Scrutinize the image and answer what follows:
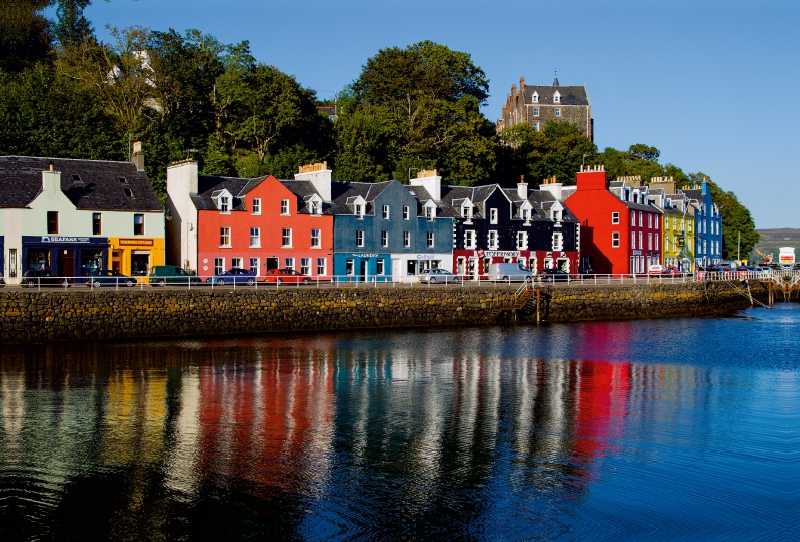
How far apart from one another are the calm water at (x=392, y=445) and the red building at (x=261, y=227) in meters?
16.7

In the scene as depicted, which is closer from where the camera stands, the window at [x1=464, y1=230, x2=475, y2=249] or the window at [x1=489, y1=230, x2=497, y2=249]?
the window at [x1=464, y1=230, x2=475, y2=249]

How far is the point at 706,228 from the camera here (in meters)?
98.4

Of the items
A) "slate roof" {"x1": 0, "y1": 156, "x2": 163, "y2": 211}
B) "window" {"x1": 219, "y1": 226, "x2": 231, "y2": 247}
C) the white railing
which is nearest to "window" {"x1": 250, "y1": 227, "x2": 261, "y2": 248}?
"window" {"x1": 219, "y1": 226, "x2": 231, "y2": 247}

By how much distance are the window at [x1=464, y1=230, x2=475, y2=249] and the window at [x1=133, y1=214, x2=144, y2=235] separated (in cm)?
2466

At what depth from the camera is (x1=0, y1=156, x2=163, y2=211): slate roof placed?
47406 millimetres

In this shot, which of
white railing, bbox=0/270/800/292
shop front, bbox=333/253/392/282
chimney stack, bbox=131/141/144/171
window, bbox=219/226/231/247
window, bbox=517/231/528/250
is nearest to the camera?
white railing, bbox=0/270/800/292

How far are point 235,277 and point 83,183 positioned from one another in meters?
10.8

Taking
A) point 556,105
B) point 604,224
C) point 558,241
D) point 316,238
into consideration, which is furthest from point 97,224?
point 556,105

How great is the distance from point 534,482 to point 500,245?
48.9 m

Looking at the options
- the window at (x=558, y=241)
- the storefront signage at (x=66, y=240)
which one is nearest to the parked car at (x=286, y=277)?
the storefront signage at (x=66, y=240)

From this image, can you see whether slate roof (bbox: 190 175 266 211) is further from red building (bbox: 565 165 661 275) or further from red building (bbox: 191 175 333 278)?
red building (bbox: 565 165 661 275)

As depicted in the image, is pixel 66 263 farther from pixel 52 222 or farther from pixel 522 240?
pixel 522 240

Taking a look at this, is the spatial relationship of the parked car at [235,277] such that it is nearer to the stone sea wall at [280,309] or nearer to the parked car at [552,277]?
the stone sea wall at [280,309]

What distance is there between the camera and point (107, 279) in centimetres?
4450
